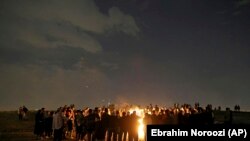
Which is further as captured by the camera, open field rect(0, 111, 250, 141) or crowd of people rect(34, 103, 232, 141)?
open field rect(0, 111, 250, 141)

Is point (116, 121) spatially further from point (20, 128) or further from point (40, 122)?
point (20, 128)

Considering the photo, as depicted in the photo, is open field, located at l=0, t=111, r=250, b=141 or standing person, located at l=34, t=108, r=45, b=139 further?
open field, located at l=0, t=111, r=250, b=141

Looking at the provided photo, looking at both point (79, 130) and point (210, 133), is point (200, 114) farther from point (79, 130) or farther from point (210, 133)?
point (210, 133)

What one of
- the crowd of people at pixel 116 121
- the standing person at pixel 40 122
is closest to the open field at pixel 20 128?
the standing person at pixel 40 122

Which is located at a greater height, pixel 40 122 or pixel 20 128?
pixel 40 122

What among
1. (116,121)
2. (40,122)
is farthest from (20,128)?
(116,121)

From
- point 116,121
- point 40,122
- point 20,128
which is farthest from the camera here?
point 20,128

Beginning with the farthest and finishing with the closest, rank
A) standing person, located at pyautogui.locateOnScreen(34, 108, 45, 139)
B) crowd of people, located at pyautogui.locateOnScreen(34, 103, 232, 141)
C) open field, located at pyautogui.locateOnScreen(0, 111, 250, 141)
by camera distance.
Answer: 1. open field, located at pyautogui.locateOnScreen(0, 111, 250, 141)
2. standing person, located at pyautogui.locateOnScreen(34, 108, 45, 139)
3. crowd of people, located at pyautogui.locateOnScreen(34, 103, 232, 141)

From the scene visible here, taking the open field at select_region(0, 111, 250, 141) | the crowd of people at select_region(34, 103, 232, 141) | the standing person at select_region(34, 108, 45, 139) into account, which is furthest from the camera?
the open field at select_region(0, 111, 250, 141)

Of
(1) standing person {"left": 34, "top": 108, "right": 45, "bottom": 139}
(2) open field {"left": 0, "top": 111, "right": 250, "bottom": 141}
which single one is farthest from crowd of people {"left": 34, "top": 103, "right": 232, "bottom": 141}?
(2) open field {"left": 0, "top": 111, "right": 250, "bottom": 141}

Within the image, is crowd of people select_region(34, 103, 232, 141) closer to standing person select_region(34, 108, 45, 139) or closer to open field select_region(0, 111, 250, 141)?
standing person select_region(34, 108, 45, 139)

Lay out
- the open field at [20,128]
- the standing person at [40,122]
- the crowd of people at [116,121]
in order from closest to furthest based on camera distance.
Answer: the crowd of people at [116,121] < the standing person at [40,122] < the open field at [20,128]

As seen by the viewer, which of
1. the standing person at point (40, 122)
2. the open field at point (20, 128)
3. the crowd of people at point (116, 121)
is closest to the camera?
the crowd of people at point (116, 121)

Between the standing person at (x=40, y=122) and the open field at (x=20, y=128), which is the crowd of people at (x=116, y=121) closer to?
the standing person at (x=40, y=122)
